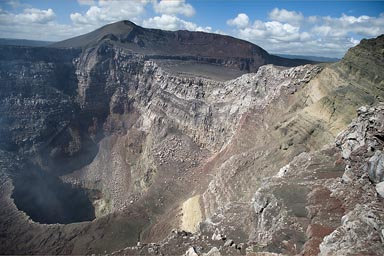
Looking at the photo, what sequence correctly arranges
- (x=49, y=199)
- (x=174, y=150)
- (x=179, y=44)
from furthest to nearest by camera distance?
1. (x=179, y=44)
2. (x=49, y=199)
3. (x=174, y=150)

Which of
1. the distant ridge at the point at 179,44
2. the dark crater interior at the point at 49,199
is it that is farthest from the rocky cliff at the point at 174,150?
the distant ridge at the point at 179,44

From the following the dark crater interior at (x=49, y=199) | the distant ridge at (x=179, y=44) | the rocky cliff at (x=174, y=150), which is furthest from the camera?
the distant ridge at (x=179, y=44)

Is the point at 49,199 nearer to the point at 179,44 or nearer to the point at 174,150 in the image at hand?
the point at 174,150

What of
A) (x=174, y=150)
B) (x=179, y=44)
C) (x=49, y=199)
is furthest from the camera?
(x=179, y=44)

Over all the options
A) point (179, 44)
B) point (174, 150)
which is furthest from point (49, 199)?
point (179, 44)

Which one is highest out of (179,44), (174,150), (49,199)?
(179,44)

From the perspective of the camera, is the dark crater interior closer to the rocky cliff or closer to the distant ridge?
the rocky cliff

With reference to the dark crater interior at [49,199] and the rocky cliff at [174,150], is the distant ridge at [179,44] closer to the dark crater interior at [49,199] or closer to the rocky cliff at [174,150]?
the rocky cliff at [174,150]
